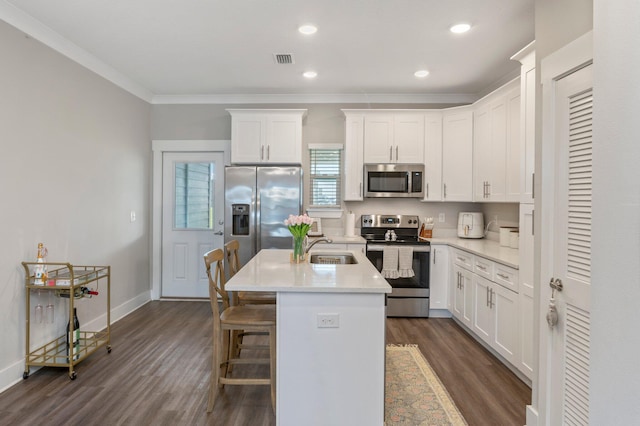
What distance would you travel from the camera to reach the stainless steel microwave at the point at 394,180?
4.42 metres

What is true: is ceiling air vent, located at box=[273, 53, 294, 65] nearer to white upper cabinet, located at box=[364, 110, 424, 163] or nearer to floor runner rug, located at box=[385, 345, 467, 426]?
white upper cabinet, located at box=[364, 110, 424, 163]

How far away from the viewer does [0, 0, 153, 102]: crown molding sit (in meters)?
2.60

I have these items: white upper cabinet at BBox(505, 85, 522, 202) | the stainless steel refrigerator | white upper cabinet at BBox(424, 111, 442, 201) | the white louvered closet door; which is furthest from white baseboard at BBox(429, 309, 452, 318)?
the white louvered closet door

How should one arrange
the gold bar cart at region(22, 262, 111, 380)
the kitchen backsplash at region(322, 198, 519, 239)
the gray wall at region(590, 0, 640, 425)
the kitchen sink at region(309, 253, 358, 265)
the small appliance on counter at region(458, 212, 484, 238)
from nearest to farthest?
the gray wall at region(590, 0, 640, 425) < the gold bar cart at region(22, 262, 111, 380) < the kitchen sink at region(309, 253, 358, 265) < the small appliance on counter at region(458, 212, 484, 238) < the kitchen backsplash at region(322, 198, 519, 239)

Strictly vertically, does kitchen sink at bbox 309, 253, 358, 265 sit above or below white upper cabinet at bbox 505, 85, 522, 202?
below

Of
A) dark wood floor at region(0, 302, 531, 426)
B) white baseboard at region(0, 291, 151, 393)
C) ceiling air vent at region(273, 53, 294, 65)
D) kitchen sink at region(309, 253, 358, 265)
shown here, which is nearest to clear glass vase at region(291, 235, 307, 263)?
kitchen sink at region(309, 253, 358, 265)

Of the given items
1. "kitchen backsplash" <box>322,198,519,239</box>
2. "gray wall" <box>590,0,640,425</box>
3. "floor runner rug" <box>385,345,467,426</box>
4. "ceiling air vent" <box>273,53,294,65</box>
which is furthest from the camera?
"kitchen backsplash" <box>322,198,519,239</box>

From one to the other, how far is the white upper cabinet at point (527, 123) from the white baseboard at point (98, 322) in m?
3.99

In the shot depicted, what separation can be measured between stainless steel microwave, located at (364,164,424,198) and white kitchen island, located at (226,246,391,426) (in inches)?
101

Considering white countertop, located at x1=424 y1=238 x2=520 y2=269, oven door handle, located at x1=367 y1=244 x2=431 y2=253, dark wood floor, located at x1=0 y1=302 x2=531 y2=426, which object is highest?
white countertop, located at x1=424 y1=238 x2=520 y2=269

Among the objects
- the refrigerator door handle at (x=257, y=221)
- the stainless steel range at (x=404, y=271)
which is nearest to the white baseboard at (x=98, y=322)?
the refrigerator door handle at (x=257, y=221)

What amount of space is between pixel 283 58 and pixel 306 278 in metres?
2.35

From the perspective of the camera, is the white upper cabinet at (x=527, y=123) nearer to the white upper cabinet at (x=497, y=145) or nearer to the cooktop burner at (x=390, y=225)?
the white upper cabinet at (x=497, y=145)

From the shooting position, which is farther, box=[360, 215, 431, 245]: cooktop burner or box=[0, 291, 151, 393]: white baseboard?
box=[360, 215, 431, 245]: cooktop burner
